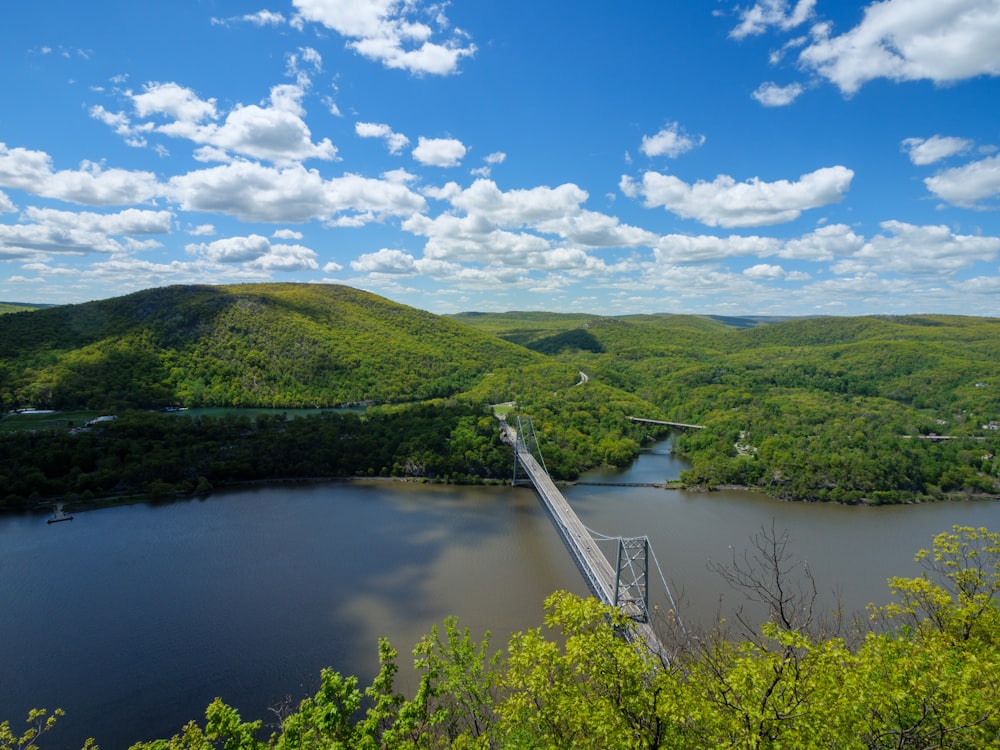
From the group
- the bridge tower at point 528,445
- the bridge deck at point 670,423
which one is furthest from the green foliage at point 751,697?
the bridge deck at point 670,423

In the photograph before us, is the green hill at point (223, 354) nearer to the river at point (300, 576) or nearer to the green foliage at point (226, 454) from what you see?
the green foliage at point (226, 454)

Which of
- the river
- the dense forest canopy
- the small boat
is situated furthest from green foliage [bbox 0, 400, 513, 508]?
the river

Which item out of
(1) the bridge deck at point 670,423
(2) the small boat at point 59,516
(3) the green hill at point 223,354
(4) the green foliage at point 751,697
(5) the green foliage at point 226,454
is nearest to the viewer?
(4) the green foliage at point 751,697

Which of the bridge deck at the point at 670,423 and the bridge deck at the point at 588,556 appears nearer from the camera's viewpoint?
the bridge deck at the point at 588,556

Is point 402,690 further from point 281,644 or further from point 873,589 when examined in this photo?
point 873,589

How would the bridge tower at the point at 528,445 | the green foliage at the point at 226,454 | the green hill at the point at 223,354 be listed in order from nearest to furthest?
1. the green foliage at the point at 226,454
2. the bridge tower at the point at 528,445
3. the green hill at the point at 223,354

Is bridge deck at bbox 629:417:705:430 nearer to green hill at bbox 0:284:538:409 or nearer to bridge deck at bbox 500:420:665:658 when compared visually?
green hill at bbox 0:284:538:409

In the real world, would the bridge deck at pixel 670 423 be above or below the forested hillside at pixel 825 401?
below

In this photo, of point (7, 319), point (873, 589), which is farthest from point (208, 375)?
point (873, 589)

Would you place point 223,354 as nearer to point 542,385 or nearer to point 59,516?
point 59,516
